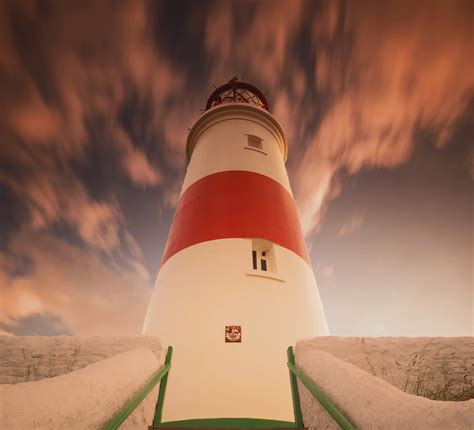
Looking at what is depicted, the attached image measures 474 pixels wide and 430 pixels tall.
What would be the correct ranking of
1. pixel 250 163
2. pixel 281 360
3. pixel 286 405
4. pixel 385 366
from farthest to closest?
pixel 250 163, pixel 281 360, pixel 286 405, pixel 385 366

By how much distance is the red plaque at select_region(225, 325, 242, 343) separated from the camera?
412cm

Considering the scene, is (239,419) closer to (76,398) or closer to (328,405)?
(328,405)

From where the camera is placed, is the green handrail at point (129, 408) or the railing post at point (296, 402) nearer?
the green handrail at point (129, 408)

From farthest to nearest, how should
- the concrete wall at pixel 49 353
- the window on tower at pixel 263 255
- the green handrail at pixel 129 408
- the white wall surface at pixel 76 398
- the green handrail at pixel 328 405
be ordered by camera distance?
the window on tower at pixel 263 255 < the concrete wall at pixel 49 353 < the green handrail at pixel 129 408 < the green handrail at pixel 328 405 < the white wall surface at pixel 76 398

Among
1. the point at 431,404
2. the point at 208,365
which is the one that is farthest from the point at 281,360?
the point at 431,404

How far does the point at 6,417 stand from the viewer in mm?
1103

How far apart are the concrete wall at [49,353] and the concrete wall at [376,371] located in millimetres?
1653

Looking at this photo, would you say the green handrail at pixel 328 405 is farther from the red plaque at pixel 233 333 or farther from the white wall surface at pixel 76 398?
the red plaque at pixel 233 333

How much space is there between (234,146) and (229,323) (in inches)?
185

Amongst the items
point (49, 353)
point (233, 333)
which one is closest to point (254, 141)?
point (233, 333)

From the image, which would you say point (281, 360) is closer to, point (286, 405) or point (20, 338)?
point (286, 405)

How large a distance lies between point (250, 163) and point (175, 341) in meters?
4.46

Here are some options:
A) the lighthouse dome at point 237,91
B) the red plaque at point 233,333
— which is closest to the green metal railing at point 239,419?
the red plaque at point 233,333

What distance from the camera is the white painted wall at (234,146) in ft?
22.7
